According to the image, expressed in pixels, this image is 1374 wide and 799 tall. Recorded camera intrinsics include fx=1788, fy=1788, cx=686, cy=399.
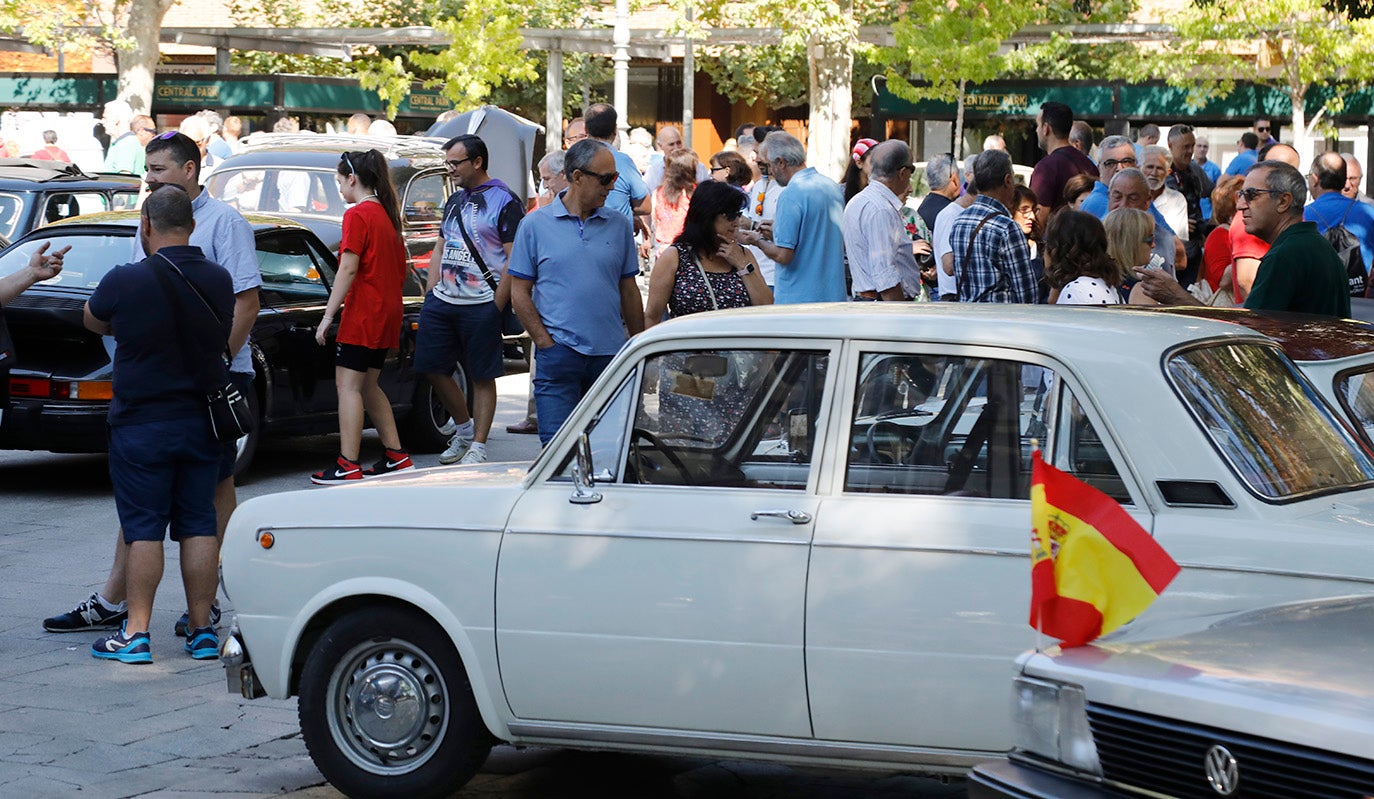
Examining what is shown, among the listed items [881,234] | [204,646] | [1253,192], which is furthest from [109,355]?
[1253,192]

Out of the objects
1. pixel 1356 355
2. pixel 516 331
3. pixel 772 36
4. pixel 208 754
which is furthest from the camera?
pixel 772 36

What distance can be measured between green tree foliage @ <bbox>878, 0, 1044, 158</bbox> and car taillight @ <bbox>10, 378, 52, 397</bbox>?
25.4m

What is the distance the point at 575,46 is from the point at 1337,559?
3328 centimetres

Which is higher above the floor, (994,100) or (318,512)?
(994,100)

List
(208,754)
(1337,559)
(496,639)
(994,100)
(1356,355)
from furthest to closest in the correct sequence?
(994,100), (1356,355), (208,754), (496,639), (1337,559)

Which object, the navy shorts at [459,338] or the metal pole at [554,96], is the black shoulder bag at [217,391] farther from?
the metal pole at [554,96]

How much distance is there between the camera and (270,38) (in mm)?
39062

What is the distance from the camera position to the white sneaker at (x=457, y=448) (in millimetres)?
11797

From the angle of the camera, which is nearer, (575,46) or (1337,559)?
(1337,559)

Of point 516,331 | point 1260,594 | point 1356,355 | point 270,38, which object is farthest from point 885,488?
point 270,38

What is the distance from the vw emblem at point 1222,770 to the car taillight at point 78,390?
8024 millimetres

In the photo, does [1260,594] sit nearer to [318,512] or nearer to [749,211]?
[318,512]

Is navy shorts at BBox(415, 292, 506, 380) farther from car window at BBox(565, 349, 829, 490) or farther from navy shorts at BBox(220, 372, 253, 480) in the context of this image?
car window at BBox(565, 349, 829, 490)

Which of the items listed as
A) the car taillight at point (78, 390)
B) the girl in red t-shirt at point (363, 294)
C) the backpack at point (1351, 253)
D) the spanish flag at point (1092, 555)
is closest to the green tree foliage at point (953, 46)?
the backpack at point (1351, 253)
